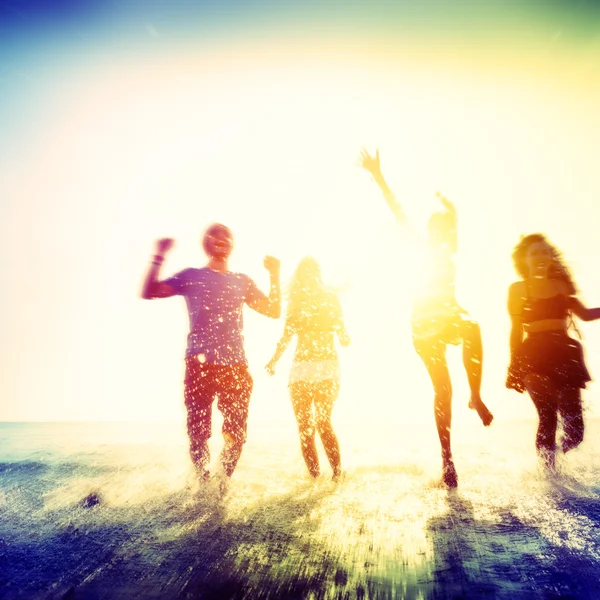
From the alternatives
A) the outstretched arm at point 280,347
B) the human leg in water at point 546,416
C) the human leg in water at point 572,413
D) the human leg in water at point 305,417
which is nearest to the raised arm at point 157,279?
the outstretched arm at point 280,347

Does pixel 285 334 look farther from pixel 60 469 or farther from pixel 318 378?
pixel 60 469

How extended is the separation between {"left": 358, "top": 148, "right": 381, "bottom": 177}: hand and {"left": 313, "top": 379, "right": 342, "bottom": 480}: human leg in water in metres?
2.31

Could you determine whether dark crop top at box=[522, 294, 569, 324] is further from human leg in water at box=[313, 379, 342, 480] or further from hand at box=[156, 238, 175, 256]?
hand at box=[156, 238, 175, 256]

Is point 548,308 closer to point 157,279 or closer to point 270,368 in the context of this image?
point 270,368

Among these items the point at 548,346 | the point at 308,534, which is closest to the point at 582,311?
the point at 548,346

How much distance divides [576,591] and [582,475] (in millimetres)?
2264

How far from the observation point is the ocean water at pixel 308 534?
5.39 feet

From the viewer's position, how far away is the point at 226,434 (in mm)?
3443

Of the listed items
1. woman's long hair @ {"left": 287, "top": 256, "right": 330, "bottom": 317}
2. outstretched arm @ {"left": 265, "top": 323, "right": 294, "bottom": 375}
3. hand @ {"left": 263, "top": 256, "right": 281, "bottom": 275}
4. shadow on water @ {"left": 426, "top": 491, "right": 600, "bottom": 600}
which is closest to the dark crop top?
shadow on water @ {"left": 426, "top": 491, "right": 600, "bottom": 600}

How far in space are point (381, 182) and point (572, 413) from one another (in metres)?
2.86

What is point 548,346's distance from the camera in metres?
3.54

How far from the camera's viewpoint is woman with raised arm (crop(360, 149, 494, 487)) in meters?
3.51

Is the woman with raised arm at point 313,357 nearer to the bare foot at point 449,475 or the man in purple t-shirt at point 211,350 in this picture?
the man in purple t-shirt at point 211,350

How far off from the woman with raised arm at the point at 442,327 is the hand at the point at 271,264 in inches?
52.7
